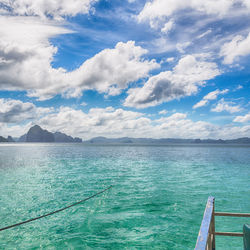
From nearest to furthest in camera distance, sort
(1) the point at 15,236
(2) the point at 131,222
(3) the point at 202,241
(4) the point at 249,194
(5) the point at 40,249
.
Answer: (3) the point at 202,241 → (5) the point at 40,249 → (1) the point at 15,236 → (2) the point at 131,222 → (4) the point at 249,194

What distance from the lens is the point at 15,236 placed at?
39.4 feet

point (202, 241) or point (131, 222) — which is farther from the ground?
point (202, 241)

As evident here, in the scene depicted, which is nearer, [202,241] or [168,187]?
[202,241]

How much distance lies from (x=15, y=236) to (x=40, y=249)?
2.47 metres

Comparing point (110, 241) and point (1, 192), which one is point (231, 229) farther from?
point (1, 192)

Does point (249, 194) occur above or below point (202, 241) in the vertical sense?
below

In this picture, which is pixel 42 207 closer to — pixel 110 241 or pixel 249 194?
pixel 110 241

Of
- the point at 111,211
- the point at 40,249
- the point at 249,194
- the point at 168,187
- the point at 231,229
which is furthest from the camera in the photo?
the point at 168,187

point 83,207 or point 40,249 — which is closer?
point 40,249

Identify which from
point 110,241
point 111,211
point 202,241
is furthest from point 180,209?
point 202,241

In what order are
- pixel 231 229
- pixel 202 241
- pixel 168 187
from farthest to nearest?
pixel 168 187, pixel 231 229, pixel 202 241

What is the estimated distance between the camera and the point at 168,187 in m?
24.9

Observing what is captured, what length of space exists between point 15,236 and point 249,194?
21130 millimetres

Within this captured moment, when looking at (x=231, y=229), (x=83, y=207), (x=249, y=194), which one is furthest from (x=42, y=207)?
(x=249, y=194)
